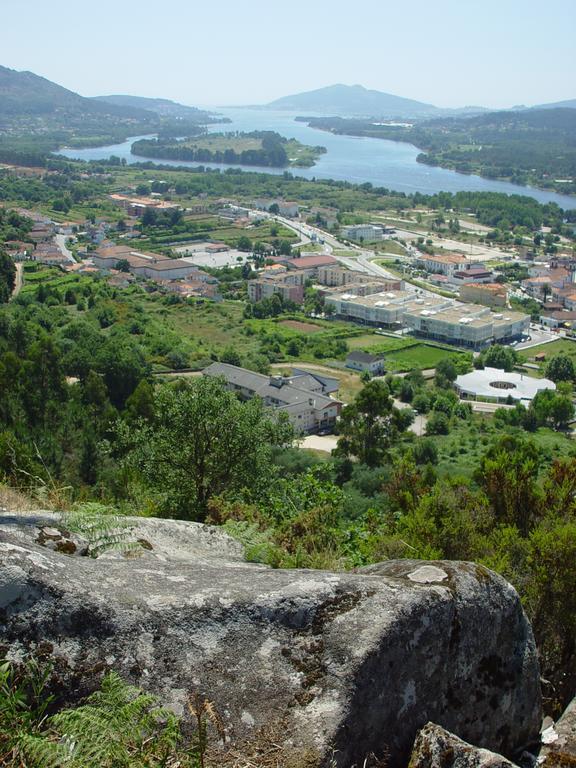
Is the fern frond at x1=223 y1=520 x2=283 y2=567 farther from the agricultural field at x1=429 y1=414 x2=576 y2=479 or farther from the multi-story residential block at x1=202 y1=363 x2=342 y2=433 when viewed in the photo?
the multi-story residential block at x1=202 y1=363 x2=342 y2=433

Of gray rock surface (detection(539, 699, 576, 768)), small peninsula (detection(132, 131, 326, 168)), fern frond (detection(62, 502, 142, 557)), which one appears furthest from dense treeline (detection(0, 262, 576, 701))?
small peninsula (detection(132, 131, 326, 168))

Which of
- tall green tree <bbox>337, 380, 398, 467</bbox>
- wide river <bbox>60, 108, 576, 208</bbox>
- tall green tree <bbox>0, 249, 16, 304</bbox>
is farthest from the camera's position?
wide river <bbox>60, 108, 576, 208</bbox>

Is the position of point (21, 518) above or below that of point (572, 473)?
above

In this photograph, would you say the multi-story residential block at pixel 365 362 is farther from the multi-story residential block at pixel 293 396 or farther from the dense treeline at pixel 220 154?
the dense treeline at pixel 220 154

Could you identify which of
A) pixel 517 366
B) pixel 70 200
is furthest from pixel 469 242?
pixel 70 200

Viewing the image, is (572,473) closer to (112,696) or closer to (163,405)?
(163,405)
